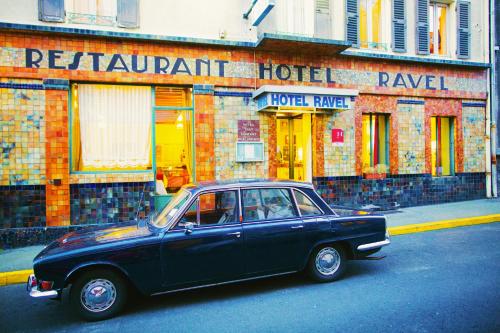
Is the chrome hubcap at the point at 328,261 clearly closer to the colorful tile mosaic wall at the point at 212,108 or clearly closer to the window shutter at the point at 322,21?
the colorful tile mosaic wall at the point at 212,108

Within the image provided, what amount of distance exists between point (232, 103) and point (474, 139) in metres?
8.49

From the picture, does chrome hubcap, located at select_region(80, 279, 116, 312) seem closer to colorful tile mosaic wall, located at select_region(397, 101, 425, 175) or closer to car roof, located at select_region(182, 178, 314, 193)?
car roof, located at select_region(182, 178, 314, 193)

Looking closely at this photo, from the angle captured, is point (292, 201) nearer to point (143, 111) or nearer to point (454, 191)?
point (143, 111)

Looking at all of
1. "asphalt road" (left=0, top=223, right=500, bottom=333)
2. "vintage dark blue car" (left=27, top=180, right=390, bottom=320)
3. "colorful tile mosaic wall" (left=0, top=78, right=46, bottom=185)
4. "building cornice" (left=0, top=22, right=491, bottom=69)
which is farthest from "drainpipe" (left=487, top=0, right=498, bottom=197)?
"colorful tile mosaic wall" (left=0, top=78, right=46, bottom=185)

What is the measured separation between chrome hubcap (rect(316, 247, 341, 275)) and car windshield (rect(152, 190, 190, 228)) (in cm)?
207

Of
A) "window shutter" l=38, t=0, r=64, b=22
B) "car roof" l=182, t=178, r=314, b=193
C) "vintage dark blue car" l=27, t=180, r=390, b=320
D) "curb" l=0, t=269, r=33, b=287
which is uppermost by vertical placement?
"window shutter" l=38, t=0, r=64, b=22

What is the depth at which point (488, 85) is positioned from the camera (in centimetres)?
1244

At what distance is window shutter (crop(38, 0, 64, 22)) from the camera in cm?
812

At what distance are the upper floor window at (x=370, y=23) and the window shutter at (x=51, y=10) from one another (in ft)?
26.6

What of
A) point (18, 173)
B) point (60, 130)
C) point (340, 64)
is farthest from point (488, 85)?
point (18, 173)

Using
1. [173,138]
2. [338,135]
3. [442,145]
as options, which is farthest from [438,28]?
[173,138]

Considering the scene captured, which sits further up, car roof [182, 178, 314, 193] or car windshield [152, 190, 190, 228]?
car roof [182, 178, 314, 193]

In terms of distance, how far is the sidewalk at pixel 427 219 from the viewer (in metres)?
6.91

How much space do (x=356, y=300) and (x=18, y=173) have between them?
24.7 feet
